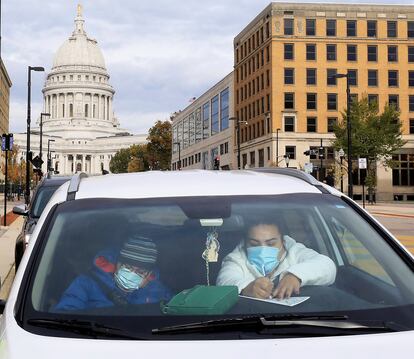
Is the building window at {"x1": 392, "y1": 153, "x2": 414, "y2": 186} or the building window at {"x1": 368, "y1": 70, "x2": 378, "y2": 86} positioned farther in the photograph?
the building window at {"x1": 392, "y1": 153, "x2": 414, "y2": 186}

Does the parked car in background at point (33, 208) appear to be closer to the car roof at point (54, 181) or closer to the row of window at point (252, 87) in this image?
the car roof at point (54, 181)

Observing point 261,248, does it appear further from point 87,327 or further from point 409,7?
point 409,7

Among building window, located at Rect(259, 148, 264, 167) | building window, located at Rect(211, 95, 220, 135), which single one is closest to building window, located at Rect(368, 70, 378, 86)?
building window, located at Rect(259, 148, 264, 167)

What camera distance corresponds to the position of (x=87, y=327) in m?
2.23

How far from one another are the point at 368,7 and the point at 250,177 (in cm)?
7518

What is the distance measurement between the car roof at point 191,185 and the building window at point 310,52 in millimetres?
71855

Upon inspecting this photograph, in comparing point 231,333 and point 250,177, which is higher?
point 250,177

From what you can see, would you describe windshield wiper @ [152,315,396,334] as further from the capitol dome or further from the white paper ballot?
the capitol dome

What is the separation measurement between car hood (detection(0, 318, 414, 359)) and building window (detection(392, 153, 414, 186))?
244 ft

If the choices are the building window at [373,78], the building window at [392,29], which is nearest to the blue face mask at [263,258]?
the building window at [373,78]

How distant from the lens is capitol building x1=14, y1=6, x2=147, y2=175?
18850cm

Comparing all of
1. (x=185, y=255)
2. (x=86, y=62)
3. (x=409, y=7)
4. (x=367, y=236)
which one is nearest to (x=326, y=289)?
(x=367, y=236)

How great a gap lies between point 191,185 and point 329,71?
2857 inches

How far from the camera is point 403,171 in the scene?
73562mm
